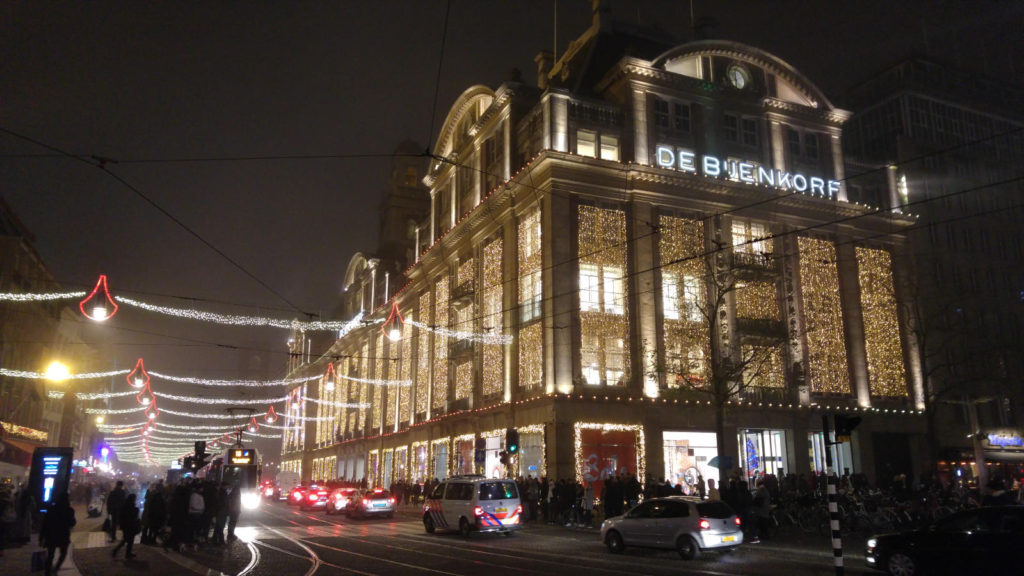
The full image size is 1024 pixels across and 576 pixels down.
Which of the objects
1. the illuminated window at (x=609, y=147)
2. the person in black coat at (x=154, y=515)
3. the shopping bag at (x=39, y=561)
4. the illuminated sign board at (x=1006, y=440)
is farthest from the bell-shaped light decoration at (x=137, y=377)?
the illuminated sign board at (x=1006, y=440)

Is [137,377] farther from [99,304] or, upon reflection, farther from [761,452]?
[761,452]

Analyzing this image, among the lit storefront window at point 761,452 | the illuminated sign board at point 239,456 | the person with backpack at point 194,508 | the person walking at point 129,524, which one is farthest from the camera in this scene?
the illuminated sign board at point 239,456

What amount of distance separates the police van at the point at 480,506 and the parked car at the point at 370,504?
30.0 feet

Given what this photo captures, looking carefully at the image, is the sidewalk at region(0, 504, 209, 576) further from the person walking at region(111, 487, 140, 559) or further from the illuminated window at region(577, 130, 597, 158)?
the illuminated window at region(577, 130, 597, 158)

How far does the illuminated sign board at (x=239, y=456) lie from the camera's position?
40.6 metres

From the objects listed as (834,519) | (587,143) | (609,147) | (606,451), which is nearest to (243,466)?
(606,451)

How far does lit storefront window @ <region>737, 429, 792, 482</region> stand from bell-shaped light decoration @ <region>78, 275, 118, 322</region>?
94.4 feet

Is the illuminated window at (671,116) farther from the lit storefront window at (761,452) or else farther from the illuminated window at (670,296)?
the lit storefront window at (761,452)

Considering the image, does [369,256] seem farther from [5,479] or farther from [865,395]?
[865,395]

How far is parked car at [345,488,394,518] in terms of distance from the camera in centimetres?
3266

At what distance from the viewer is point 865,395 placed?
3969 centimetres

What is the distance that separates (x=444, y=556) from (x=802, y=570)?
8.08 metres

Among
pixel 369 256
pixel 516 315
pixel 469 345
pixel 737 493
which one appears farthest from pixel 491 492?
pixel 369 256

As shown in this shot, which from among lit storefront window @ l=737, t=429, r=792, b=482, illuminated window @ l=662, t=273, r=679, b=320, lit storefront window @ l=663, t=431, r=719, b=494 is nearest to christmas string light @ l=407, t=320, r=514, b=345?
illuminated window @ l=662, t=273, r=679, b=320
